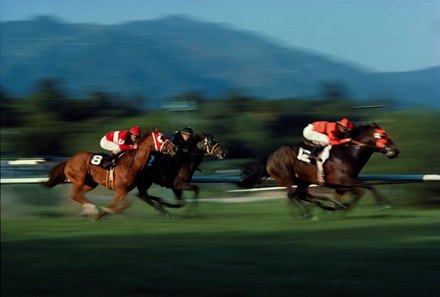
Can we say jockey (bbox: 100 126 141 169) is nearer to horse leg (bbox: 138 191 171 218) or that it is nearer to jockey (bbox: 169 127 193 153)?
jockey (bbox: 169 127 193 153)

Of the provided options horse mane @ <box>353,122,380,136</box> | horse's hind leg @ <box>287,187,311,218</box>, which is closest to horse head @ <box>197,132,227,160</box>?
horse's hind leg @ <box>287,187,311,218</box>

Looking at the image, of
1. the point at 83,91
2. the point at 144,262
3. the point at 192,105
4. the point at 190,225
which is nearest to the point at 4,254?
the point at 144,262

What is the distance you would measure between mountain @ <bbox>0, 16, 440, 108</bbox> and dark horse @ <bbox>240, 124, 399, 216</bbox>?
22.0 m

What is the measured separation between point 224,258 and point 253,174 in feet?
21.2

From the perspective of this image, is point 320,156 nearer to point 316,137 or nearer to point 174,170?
point 316,137

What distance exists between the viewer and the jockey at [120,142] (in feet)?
42.5

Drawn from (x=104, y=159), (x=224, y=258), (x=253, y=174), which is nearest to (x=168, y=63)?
(x=253, y=174)

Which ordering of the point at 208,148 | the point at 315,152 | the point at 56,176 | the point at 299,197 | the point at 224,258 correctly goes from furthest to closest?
the point at 208,148, the point at 299,197, the point at 56,176, the point at 315,152, the point at 224,258

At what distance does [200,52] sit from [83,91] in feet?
88.5

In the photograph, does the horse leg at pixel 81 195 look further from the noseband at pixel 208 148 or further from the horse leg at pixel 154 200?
the noseband at pixel 208 148

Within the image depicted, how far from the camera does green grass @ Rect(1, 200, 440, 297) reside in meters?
5.95

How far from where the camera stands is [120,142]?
1316 centimetres

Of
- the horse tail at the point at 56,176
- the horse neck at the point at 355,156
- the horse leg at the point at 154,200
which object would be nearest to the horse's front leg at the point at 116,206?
the horse leg at the point at 154,200

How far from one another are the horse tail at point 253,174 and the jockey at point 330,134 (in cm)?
86
